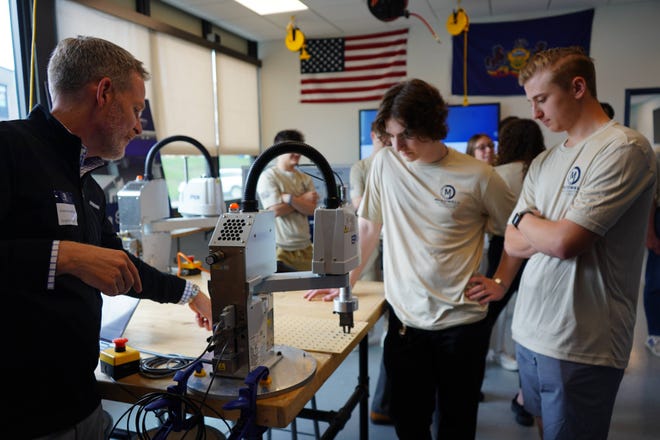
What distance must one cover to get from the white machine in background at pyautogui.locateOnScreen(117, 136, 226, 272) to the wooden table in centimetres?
25

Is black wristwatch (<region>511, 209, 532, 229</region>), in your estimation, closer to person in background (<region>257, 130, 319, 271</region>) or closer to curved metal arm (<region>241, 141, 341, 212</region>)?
curved metal arm (<region>241, 141, 341, 212</region>)

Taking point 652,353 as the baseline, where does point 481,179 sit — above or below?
above

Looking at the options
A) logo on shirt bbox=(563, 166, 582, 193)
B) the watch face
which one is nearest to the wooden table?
the watch face

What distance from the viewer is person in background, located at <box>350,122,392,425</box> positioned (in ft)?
8.53

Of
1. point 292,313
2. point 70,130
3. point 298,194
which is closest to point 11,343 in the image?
Result: point 70,130

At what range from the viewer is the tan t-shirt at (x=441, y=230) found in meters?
1.61

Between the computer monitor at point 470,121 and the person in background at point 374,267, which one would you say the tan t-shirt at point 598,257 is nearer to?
the person in background at point 374,267

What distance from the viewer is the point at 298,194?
3.71 meters

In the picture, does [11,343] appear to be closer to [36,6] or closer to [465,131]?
[36,6]

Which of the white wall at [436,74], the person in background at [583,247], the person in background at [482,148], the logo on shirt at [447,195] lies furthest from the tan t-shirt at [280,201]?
the white wall at [436,74]

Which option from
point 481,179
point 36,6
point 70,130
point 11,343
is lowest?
point 11,343

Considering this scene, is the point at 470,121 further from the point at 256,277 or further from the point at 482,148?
the point at 256,277

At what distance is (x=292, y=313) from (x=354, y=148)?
4715 millimetres

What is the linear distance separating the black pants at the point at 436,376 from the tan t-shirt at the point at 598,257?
0.24 meters
